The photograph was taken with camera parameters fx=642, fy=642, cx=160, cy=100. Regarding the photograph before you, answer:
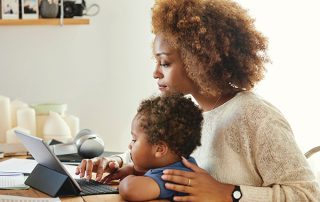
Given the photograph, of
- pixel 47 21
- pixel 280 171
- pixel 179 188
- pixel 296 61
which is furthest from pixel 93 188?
pixel 47 21

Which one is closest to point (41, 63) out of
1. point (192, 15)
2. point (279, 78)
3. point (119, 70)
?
point (119, 70)

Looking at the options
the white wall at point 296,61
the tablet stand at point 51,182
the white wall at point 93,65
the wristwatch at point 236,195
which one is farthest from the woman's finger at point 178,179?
the white wall at point 93,65

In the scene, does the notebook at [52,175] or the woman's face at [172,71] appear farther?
the woman's face at [172,71]

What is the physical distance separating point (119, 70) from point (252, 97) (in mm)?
1968

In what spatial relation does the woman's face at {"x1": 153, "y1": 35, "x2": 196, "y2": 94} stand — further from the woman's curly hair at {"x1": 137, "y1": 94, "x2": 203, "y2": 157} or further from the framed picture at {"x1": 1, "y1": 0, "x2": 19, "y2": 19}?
the framed picture at {"x1": 1, "y1": 0, "x2": 19, "y2": 19}

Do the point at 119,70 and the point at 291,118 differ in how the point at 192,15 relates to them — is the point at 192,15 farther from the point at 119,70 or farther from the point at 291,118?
the point at 119,70

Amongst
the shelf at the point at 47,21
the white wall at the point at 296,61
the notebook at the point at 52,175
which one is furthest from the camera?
the shelf at the point at 47,21

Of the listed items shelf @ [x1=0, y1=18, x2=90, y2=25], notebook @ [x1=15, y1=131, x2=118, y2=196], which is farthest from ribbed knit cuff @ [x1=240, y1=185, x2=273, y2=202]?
shelf @ [x1=0, y1=18, x2=90, y2=25]

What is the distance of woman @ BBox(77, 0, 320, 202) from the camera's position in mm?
1689

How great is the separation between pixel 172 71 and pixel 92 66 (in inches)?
71.1

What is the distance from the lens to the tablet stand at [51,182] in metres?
1.78

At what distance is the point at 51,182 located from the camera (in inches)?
72.0

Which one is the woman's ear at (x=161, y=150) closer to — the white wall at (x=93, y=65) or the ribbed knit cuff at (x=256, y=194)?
the ribbed knit cuff at (x=256, y=194)

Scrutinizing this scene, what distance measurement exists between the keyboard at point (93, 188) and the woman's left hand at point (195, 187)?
0.71 feet
